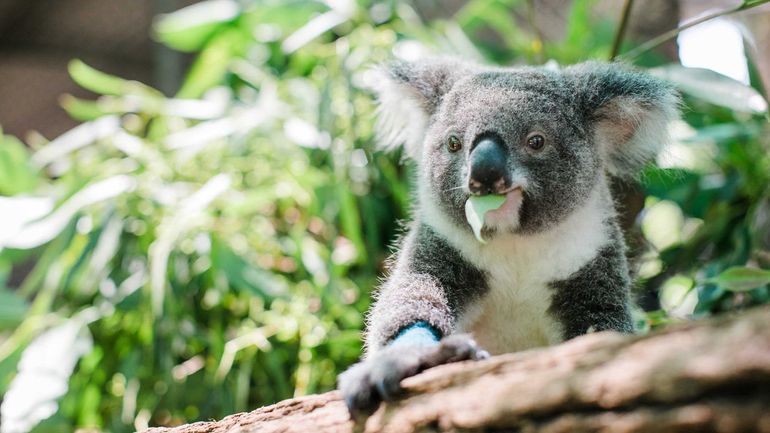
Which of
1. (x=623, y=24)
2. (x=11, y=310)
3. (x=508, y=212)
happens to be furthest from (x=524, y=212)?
(x=11, y=310)

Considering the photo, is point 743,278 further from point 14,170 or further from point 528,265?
point 14,170

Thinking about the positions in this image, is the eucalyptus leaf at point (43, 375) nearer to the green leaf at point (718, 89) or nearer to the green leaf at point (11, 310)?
the green leaf at point (11, 310)

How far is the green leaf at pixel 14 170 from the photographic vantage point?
388 centimetres

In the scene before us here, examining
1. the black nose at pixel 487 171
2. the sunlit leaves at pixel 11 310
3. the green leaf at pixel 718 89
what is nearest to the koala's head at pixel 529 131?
the black nose at pixel 487 171

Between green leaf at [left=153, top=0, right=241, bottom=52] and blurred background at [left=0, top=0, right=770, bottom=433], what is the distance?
0.01 metres

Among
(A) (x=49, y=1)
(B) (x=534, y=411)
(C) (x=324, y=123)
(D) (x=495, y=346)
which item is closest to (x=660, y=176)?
(D) (x=495, y=346)

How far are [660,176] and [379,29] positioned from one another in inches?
77.8

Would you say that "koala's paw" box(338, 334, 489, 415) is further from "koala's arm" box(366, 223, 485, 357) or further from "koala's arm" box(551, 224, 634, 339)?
"koala's arm" box(551, 224, 634, 339)

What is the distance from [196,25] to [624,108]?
2.63m

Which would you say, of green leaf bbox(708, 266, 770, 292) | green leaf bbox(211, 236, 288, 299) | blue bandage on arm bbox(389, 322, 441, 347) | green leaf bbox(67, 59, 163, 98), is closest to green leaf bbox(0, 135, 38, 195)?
green leaf bbox(67, 59, 163, 98)

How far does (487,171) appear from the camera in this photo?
2062 millimetres

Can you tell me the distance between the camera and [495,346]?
2.45 metres

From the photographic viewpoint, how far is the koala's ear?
7.73 ft

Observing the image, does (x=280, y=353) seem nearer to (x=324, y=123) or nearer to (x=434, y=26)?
(x=324, y=123)
